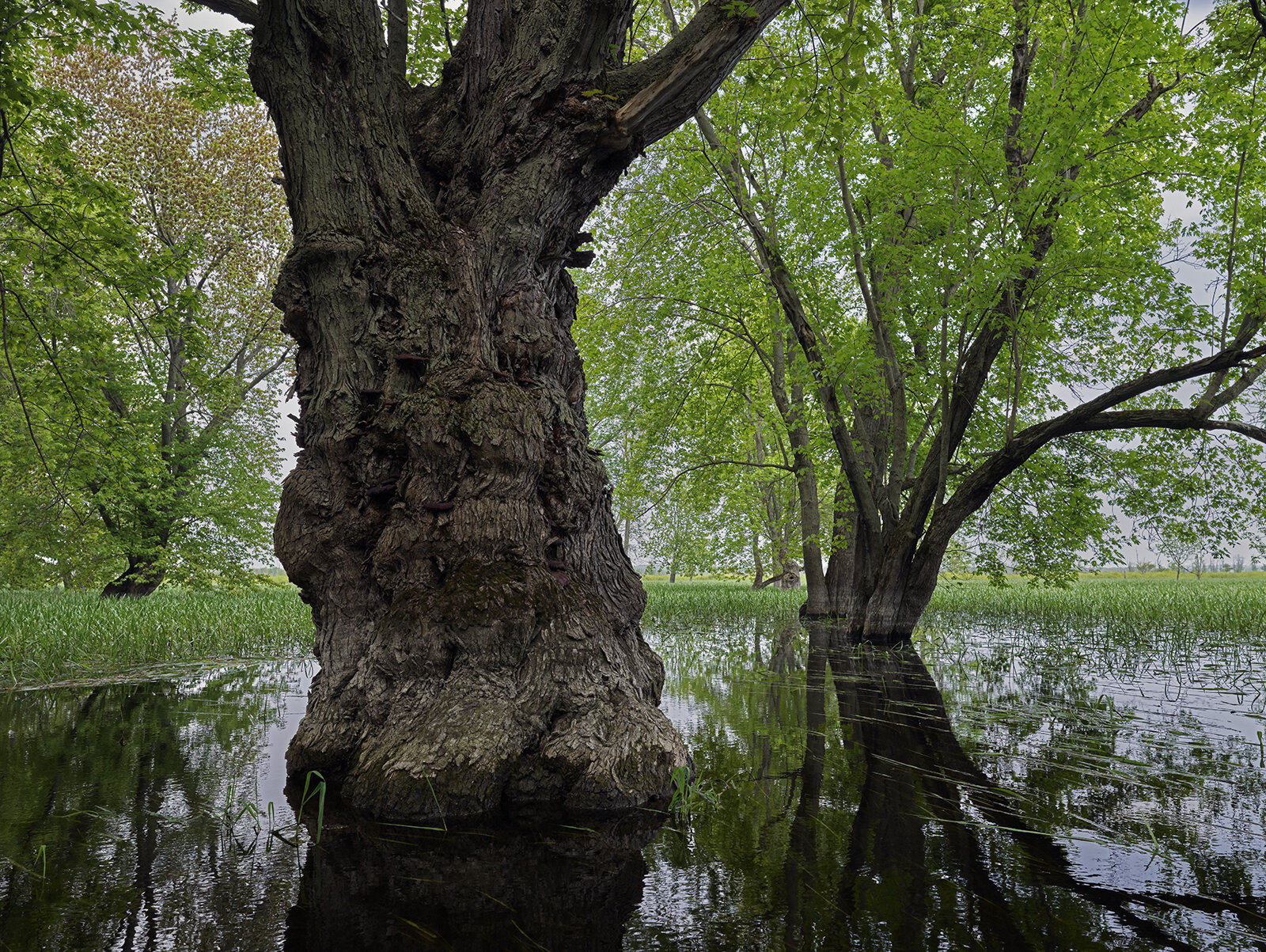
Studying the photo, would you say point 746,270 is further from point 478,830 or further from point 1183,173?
point 478,830

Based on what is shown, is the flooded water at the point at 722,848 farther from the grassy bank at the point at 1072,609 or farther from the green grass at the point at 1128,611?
the grassy bank at the point at 1072,609

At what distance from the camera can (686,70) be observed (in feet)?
13.1

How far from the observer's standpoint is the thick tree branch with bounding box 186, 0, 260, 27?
484 cm

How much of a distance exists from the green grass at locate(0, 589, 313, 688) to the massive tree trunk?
4.06 m

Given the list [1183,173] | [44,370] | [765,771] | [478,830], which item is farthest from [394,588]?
[1183,173]

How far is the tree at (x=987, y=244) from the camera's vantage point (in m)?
6.64

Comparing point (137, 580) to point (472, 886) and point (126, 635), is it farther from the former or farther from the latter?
point (472, 886)

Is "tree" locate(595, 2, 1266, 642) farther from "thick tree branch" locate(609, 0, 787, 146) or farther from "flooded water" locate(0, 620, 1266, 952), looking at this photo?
"flooded water" locate(0, 620, 1266, 952)

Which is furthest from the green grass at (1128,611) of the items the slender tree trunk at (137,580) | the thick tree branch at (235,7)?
the slender tree trunk at (137,580)

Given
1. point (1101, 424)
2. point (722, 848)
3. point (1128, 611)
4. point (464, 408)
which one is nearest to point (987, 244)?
point (1101, 424)

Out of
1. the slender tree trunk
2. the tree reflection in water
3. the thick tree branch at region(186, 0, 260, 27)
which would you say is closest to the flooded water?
the tree reflection in water

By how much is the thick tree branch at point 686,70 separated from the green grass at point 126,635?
20.4ft

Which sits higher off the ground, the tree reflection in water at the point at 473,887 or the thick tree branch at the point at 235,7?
the thick tree branch at the point at 235,7

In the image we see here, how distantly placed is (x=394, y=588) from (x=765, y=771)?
2.04 meters
